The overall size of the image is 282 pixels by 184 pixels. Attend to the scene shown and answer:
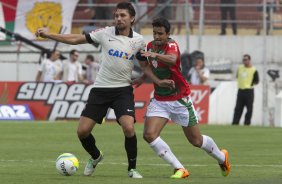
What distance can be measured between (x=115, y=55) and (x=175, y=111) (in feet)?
3.79

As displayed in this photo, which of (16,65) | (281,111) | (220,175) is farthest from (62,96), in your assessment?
(220,175)

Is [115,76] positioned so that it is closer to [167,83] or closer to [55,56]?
[167,83]

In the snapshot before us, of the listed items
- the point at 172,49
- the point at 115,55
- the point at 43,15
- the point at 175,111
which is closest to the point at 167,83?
the point at 172,49

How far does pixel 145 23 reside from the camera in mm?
34875

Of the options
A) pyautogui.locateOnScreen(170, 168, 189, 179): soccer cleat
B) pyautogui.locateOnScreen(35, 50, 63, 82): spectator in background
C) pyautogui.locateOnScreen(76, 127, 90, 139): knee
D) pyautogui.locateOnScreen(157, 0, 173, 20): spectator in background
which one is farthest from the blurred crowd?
pyautogui.locateOnScreen(170, 168, 189, 179): soccer cleat

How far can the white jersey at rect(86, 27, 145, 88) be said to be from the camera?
14.2 metres

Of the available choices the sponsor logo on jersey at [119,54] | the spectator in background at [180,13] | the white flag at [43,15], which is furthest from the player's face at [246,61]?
the sponsor logo on jersey at [119,54]

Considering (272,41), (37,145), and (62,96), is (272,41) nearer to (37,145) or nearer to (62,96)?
(62,96)

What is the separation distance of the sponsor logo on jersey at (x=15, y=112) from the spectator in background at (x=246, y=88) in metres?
6.28

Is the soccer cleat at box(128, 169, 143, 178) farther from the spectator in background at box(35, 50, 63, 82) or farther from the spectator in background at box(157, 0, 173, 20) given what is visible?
the spectator in background at box(157, 0, 173, 20)

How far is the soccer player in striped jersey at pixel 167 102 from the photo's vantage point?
13938mm

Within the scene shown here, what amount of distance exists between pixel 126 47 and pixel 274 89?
725 inches

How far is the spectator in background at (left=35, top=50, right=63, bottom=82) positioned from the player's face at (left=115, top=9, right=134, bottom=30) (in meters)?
17.7

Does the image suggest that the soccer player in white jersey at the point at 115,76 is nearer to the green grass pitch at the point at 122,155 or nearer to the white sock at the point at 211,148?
the green grass pitch at the point at 122,155
